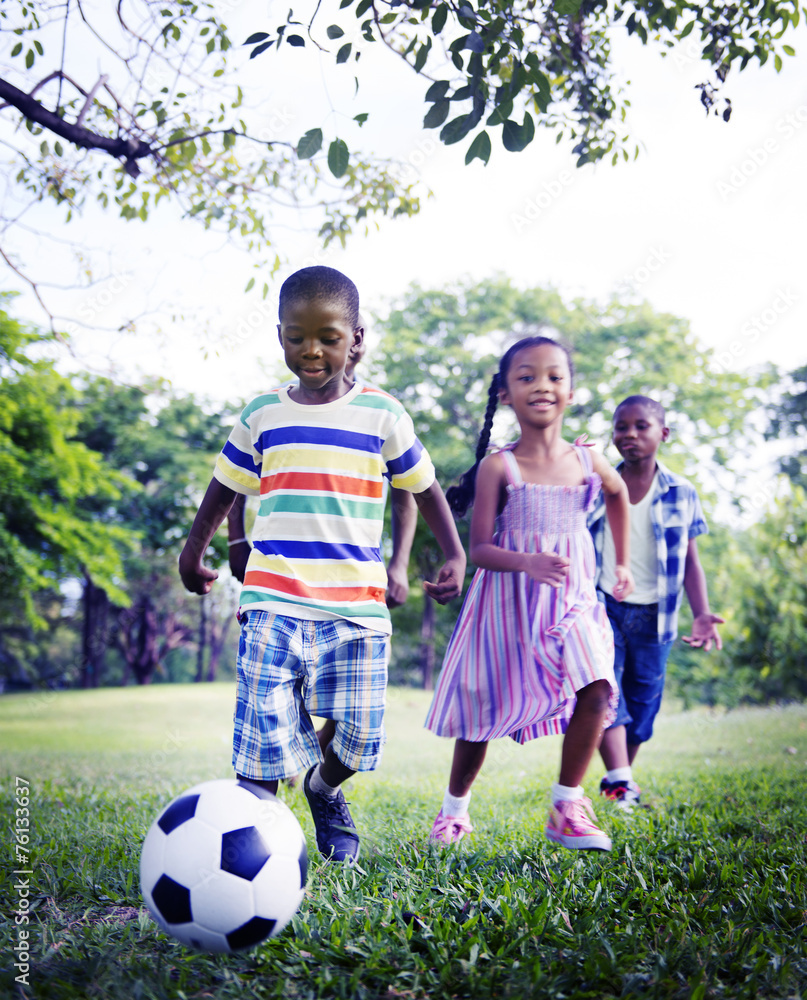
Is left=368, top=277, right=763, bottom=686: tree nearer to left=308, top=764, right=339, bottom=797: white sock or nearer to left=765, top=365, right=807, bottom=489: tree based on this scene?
left=765, top=365, right=807, bottom=489: tree

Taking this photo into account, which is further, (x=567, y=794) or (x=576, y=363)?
(x=576, y=363)

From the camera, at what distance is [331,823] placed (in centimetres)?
284

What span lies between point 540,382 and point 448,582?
90 centimetres

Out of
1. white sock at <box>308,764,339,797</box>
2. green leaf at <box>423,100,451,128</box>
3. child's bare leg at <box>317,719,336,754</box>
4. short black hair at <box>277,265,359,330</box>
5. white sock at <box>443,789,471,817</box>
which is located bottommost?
white sock at <box>443,789,471,817</box>

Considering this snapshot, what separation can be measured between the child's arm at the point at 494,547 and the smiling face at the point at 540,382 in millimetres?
240

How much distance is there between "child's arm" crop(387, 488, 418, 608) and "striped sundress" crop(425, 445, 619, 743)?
1.18 feet

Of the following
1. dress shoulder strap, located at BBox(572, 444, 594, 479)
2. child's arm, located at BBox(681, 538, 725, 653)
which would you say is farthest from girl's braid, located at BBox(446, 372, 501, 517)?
child's arm, located at BBox(681, 538, 725, 653)

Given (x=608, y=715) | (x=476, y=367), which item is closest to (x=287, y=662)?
(x=608, y=715)

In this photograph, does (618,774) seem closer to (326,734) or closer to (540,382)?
(326,734)

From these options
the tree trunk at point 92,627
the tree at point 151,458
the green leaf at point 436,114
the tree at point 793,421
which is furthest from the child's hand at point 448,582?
the tree at point 793,421

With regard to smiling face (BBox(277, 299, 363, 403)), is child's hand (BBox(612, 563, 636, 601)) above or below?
below

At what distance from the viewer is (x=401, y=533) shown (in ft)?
10.5

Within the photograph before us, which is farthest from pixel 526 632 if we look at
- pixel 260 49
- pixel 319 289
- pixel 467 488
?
pixel 260 49

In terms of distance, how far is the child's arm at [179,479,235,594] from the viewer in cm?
292
